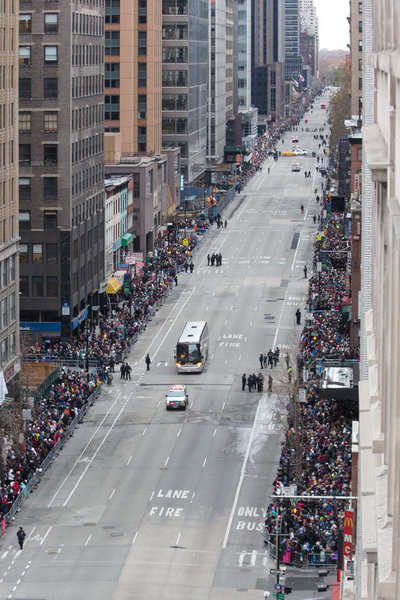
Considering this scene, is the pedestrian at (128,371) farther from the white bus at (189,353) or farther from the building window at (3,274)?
the building window at (3,274)

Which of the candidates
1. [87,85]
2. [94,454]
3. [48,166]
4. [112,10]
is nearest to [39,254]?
[48,166]

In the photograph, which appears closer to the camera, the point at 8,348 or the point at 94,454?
the point at 94,454

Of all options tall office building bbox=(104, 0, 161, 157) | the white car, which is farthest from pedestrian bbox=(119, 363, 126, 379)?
tall office building bbox=(104, 0, 161, 157)

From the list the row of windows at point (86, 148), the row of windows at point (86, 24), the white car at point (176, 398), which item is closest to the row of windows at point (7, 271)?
the white car at point (176, 398)

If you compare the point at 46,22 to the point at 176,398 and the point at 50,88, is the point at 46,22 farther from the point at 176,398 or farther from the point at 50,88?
the point at 176,398

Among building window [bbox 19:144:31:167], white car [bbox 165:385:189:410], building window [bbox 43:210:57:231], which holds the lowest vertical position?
white car [bbox 165:385:189:410]

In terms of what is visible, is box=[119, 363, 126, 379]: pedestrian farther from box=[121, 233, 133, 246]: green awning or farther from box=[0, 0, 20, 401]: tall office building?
box=[121, 233, 133, 246]: green awning

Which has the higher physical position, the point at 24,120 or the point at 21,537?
the point at 24,120
